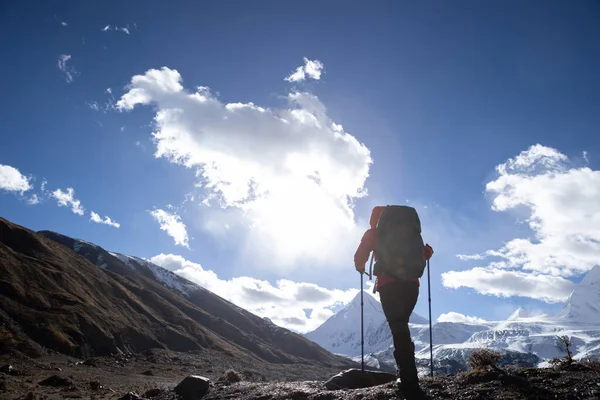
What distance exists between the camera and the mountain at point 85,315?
219ft

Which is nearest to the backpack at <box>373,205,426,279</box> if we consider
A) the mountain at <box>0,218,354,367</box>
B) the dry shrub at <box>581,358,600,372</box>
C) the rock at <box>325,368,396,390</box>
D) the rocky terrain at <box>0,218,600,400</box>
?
the rocky terrain at <box>0,218,600,400</box>

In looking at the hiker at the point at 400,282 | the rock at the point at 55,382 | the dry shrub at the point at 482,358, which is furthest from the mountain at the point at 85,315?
the hiker at the point at 400,282

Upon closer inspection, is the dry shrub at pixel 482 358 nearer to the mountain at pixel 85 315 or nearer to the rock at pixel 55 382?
the rock at pixel 55 382

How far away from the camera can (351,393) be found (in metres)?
7.49

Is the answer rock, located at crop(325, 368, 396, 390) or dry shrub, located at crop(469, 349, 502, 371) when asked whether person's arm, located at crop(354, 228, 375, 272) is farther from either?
dry shrub, located at crop(469, 349, 502, 371)

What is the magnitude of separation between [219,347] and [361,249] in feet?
418

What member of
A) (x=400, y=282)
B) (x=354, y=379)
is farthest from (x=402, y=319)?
(x=354, y=379)

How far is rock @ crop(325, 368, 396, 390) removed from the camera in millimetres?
9461

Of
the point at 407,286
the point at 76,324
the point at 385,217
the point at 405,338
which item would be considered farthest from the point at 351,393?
the point at 76,324

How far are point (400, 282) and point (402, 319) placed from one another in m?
0.60

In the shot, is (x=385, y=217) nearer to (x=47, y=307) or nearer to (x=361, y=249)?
(x=361, y=249)

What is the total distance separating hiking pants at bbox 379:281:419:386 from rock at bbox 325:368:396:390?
9.59ft

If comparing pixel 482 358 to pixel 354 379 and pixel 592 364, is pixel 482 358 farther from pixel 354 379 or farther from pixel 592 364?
pixel 354 379

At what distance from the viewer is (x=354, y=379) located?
10172mm
